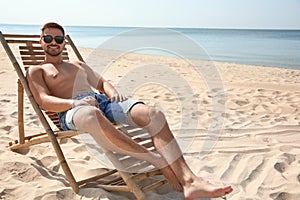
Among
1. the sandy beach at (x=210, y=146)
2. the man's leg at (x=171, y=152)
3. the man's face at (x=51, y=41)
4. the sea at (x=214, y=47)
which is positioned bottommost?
the sea at (x=214, y=47)

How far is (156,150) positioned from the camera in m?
2.34

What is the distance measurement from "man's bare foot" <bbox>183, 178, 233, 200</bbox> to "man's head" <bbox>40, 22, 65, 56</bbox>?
5.52 ft

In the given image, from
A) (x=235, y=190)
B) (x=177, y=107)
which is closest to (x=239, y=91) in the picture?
(x=177, y=107)

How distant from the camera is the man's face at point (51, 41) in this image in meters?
2.86

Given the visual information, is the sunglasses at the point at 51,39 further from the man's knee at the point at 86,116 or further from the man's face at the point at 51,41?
the man's knee at the point at 86,116

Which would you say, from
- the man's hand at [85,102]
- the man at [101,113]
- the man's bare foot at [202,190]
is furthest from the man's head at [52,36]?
the man's bare foot at [202,190]

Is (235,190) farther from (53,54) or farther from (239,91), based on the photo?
(239,91)

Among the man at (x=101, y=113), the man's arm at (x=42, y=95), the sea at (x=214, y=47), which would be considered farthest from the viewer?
the sea at (x=214, y=47)

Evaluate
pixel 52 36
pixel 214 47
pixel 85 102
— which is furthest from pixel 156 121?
pixel 214 47

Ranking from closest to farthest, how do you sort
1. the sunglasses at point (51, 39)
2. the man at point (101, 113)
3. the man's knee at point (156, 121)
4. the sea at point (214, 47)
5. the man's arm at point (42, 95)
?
1. the man at point (101, 113)
2. the man's knee at point (156, 121)
3. the man's arm at point (42, 95)
4. the sunglasses at point (51, 39)
5. the sea at point (214, 47)

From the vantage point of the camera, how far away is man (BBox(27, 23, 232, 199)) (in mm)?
2133

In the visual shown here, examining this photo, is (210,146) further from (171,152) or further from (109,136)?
(109,136)

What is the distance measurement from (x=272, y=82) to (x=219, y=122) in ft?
13.1

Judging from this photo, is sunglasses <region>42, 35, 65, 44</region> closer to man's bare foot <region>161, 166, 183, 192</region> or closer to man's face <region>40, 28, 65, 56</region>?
man's face <region>40, 28, 65, 56</region>
